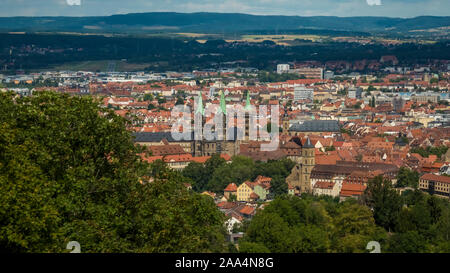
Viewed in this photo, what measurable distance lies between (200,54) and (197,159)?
94.5 metres

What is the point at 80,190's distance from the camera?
33.2ft

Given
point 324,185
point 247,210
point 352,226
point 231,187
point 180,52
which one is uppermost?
point 352,226

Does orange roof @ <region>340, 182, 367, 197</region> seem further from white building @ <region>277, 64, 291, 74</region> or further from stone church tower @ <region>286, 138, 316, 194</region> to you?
white building @ <region>277, 64, 291, 74</region>

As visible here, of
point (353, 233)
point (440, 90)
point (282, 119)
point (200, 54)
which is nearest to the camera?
point (353, 233)

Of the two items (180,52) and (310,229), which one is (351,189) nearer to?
(310,229)

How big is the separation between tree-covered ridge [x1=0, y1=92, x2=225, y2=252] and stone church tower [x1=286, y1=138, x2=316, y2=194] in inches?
977

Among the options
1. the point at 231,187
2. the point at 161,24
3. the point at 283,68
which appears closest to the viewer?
the point at 231,187

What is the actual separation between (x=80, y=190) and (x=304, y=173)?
27883mm

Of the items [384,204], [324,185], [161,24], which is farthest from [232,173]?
[161,24]

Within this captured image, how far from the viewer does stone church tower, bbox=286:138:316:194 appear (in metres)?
36.7

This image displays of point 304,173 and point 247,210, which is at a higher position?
point 247,210
